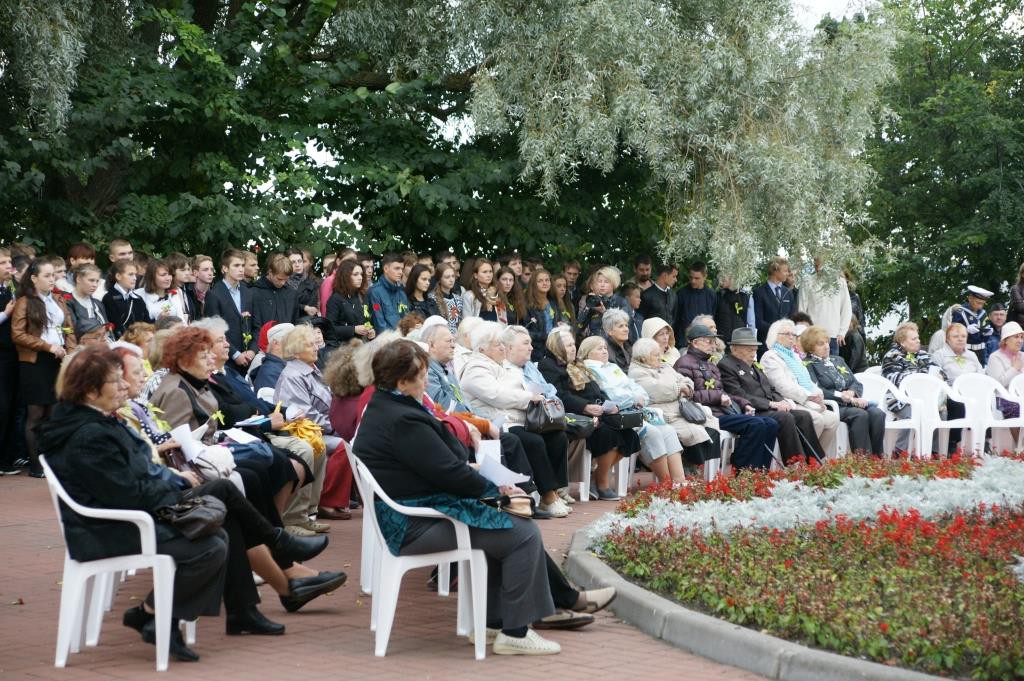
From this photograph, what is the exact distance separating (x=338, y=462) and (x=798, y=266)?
8.57 meters

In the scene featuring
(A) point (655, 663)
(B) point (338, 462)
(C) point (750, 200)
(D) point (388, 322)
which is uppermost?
(C) point (750, 200)

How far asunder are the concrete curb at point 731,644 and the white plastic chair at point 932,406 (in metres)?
8.16

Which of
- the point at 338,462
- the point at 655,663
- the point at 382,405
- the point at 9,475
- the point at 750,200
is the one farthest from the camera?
the point at 750,200

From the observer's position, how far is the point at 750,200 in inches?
653

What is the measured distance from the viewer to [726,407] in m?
13.6

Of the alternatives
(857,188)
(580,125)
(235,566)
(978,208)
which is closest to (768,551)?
(235,566)

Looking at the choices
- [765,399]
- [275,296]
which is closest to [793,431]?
[765,399]

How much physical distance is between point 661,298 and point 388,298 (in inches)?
167

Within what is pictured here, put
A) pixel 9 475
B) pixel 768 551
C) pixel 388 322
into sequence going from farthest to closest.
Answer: pixel 388 322, pixel 9 475, pixel 768 551

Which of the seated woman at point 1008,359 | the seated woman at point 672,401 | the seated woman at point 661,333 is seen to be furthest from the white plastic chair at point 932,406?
the seated woman at point 672,401

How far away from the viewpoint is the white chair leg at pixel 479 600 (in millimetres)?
6516

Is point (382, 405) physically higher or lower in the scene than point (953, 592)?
higher

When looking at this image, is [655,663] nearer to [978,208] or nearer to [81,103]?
[81,103]

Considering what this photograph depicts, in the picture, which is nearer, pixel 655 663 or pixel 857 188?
pixel 655 663
